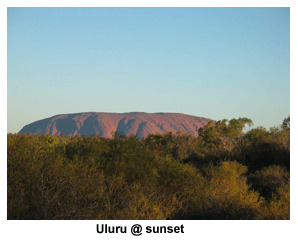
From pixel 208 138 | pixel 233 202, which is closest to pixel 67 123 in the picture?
pixel 208 138

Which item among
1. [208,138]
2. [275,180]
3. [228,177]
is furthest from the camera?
[208,138]

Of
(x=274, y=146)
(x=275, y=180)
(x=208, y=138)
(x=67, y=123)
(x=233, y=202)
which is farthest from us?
(x=67, y=123)

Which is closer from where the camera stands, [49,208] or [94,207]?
[49,208]

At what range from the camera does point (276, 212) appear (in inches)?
345

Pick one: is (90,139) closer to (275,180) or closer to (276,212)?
(276,212)

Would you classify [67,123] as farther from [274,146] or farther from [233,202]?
[233,202]

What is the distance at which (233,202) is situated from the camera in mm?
10453

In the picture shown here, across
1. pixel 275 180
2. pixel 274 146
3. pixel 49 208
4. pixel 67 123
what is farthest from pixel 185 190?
pixel 67 123
